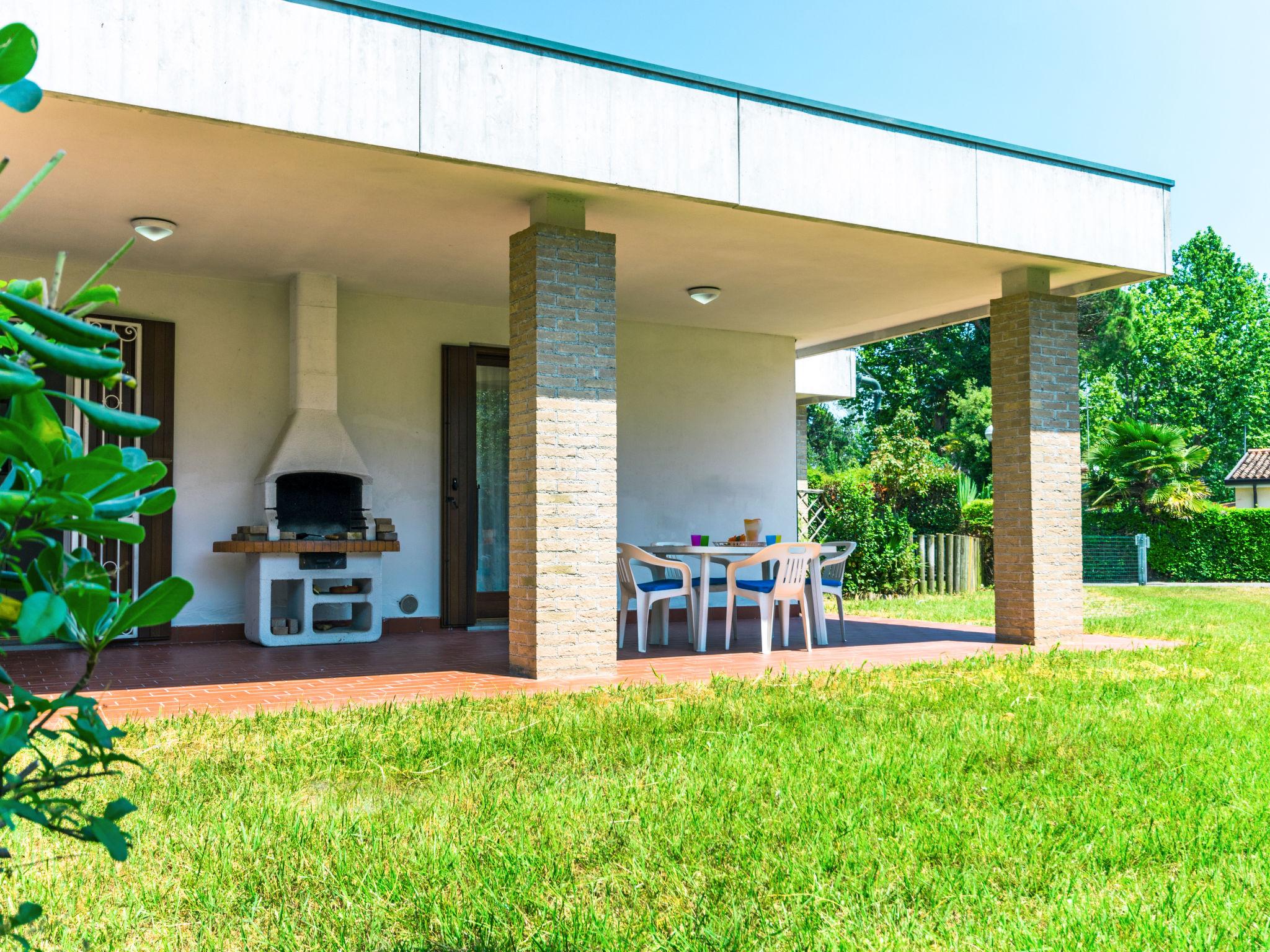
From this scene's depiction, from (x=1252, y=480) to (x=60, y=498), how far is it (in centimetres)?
4144

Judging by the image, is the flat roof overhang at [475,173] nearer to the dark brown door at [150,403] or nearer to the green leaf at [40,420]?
the dark brown door at [150,403]

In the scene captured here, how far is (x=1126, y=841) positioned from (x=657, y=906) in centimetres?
146

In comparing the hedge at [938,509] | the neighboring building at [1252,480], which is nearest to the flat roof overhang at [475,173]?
the hedge at [938,509]

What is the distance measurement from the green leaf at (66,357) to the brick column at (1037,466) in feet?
29.0

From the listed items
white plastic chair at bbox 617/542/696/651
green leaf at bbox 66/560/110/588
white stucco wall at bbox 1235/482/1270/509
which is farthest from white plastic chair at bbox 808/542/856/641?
white stucco wall at bbox 1235/482/1270/509

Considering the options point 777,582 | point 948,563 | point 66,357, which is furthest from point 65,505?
point 948,563

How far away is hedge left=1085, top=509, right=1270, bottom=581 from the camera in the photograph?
71.8 ft

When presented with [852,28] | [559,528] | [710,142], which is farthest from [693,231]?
[852,28]

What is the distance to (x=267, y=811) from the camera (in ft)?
11.7

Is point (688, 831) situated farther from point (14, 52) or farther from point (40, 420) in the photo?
point (14, 52)

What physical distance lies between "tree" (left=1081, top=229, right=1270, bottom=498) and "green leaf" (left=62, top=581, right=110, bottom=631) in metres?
41.8

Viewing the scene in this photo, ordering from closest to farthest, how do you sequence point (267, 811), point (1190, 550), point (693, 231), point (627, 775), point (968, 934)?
1. point (968, 934)
2. point (267, 811)
3. point (627, 775)
4. point (693, 231)
5. point (1190, 550)

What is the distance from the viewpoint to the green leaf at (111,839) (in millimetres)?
899

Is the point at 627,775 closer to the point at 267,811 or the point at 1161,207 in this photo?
the point at 267,811
